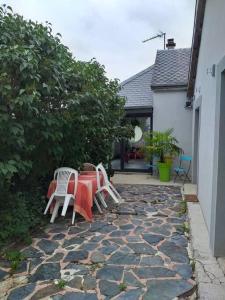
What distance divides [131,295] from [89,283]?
0.56m

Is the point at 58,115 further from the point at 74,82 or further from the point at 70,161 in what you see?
the point at 70,161

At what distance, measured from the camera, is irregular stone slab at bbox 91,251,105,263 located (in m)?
3.98

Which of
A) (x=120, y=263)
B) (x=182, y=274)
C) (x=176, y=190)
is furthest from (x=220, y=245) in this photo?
(x=176, y=190)

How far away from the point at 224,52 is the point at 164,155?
6.94 meters

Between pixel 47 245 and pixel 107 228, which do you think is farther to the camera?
pixel 107 228

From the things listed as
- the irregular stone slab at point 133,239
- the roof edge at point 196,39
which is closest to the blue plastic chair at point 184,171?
the roof edge at point 196,39

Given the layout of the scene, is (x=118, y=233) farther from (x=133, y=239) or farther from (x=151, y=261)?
(x=151, y=261)

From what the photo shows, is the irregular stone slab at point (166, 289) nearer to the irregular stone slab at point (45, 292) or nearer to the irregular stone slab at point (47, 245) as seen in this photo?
the irregular stone slab at point (45, 292)

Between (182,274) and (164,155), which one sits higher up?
(164,155)

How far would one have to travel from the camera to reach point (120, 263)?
3.89 metres

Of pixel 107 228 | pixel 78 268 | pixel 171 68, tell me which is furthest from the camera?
pixel 171 68

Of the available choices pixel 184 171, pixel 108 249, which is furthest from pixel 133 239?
pixel 184 171

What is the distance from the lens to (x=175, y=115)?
11.5 m

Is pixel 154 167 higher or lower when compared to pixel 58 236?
higher
